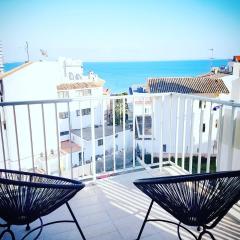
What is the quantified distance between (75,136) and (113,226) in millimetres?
18031

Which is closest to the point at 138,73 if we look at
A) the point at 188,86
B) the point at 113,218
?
the point at 188,86

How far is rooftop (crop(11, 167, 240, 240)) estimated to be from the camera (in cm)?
208

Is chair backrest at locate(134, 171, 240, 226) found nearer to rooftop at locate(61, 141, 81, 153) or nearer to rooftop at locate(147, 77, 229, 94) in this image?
rooftop at locate(61, 141, 81, 153)

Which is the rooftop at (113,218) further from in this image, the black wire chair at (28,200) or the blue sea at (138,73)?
the blue sea at (138,73)

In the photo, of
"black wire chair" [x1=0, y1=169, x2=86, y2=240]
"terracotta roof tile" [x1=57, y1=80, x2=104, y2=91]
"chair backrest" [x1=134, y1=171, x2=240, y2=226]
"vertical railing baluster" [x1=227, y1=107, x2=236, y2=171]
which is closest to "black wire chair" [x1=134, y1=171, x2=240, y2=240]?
"chair backrest" [x1=134, y1=171, x2=240, y2=226]

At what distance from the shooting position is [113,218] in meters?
2.36

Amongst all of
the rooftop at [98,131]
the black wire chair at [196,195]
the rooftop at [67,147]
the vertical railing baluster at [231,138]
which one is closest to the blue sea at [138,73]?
the rooftop at [67,147]

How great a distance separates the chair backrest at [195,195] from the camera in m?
1.40

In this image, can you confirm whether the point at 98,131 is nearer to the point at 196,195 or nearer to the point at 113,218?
the point at 113,218

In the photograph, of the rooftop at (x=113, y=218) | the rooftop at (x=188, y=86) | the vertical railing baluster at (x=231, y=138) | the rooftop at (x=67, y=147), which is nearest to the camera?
the rooftop at (x=113, y=218)

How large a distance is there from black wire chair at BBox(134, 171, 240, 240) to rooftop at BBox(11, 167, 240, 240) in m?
0.69

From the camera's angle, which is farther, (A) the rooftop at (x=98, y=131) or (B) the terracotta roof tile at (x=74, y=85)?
(B) the terracotta roof tile at (x=74, y=85)

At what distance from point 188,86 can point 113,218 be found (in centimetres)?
2018

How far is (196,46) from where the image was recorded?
4181 cm
